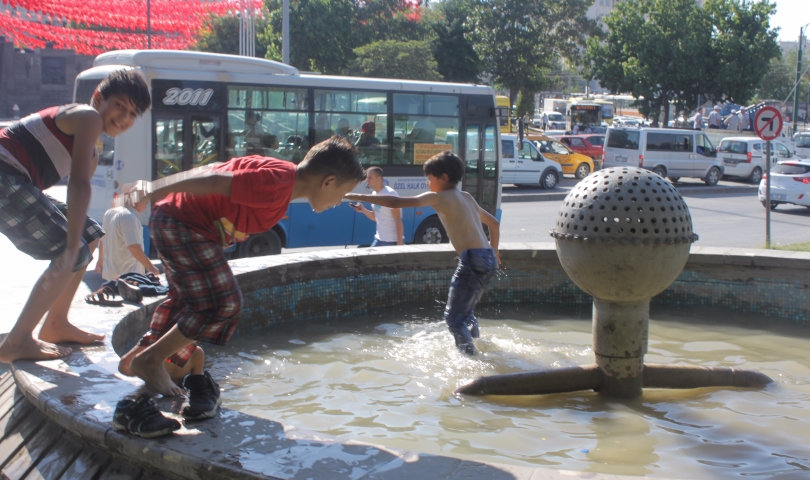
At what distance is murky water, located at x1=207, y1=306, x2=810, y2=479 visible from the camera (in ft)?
13.0

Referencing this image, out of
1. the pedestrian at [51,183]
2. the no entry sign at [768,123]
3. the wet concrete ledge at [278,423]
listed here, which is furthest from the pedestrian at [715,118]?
the pedestrian at [51,183]

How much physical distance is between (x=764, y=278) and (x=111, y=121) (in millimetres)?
5903

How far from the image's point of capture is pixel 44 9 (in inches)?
1158

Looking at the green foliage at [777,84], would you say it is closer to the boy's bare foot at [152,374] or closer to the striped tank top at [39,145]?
the striped tank top at [39,145]

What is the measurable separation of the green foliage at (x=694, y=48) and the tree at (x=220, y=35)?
18453 millimetres

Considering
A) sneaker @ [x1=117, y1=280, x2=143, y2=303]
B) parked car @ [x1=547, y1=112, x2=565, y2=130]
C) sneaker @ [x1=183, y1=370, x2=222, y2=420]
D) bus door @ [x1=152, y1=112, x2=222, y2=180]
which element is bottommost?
sneaker @ [x1=183, y1=370, x2=222, y2=420]

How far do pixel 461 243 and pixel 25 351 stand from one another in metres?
3.23

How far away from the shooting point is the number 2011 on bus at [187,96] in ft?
36.5

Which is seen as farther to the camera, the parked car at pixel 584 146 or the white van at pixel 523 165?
the parked car at pixel 584 146

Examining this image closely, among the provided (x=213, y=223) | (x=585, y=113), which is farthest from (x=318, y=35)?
(x=213, y=223)

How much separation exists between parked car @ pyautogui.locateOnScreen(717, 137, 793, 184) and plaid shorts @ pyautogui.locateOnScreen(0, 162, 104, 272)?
30.7m

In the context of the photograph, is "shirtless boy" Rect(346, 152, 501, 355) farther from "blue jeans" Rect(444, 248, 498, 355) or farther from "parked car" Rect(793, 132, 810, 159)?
"parked car" Rect(793, 132, 810, 159)

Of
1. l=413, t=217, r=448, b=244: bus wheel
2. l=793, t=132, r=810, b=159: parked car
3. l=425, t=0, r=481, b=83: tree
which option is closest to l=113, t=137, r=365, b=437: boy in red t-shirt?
l=413, t=217, r=448, b=244: bus wheel

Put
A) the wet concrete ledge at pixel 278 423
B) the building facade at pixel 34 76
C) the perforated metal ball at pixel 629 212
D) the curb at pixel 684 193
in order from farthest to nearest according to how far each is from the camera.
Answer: the building facade at pixel 34 76, the curb at pixel 684 193, the perforated metal ball at pixel 629 212, the wet concrete ledge at pixel 278 423
